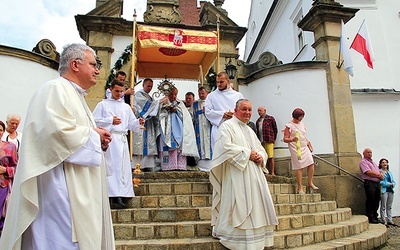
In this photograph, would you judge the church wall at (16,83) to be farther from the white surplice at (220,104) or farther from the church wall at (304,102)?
the church wall at (304,102)

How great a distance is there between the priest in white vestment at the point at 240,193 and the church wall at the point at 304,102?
4841 mm

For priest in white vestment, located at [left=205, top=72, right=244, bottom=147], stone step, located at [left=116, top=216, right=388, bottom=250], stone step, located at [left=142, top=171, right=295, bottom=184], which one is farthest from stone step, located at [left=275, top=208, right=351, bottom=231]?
priest in white vestment, located at [left=205, top=72, right=244, bottom=147]

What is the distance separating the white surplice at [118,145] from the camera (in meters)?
5.29

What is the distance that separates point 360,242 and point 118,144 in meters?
4.11

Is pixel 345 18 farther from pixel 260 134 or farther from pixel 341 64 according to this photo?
pixel 260 134

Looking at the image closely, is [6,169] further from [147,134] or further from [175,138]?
[175,138]

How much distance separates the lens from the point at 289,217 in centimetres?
527

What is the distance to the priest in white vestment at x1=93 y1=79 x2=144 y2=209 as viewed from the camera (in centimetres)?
529

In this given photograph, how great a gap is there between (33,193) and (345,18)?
31.7 feet

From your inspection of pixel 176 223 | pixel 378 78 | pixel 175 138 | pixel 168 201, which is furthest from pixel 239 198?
pixel 378 78

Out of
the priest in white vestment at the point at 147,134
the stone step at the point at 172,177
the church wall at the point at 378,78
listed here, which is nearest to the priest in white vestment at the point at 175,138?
the priest in white vestment at the point at 147,134

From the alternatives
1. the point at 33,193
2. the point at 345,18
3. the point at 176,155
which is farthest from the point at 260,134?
the point at 33,193

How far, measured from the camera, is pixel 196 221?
16.5 feet

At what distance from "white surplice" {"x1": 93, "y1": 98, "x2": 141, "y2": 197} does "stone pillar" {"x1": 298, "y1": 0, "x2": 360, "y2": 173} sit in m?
5.54
